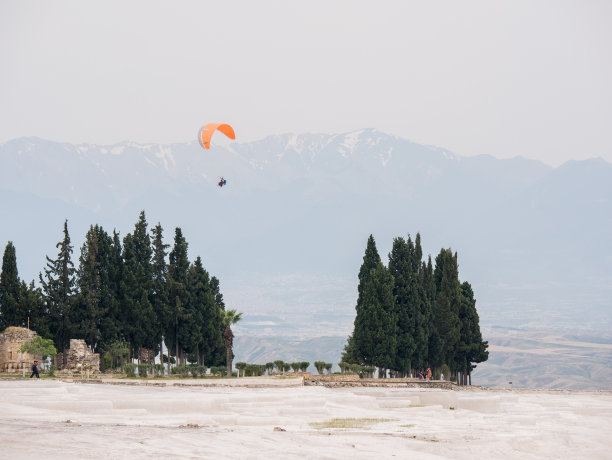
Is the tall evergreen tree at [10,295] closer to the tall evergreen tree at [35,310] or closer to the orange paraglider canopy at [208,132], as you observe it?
the tall evergreen tree at [35,310]

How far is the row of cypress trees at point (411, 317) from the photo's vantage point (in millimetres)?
71188

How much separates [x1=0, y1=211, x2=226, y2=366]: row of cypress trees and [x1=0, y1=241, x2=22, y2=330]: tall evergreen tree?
7cm

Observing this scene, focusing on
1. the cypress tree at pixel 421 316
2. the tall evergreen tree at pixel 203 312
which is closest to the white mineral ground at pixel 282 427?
the cypress tree at pixel 421 316

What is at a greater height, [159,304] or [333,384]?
[159,304]

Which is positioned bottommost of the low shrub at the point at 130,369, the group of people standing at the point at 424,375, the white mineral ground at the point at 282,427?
the white mineral ground at the point at 282,427

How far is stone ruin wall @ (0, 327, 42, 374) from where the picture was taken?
58.4 m

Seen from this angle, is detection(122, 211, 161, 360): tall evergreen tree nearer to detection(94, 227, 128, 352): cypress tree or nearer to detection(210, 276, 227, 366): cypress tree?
detection(94, 227, 128, 352): cypress tree

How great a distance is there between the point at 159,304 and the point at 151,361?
5.64 m

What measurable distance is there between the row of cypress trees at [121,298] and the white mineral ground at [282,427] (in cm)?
2099

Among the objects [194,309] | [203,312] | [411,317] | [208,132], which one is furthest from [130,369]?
[411,317]

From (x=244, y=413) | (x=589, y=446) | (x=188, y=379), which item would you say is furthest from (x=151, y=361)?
(x=589, y=446)

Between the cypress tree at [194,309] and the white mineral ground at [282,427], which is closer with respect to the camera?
the white mineral ground at [282,427]

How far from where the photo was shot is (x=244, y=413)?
34.6m

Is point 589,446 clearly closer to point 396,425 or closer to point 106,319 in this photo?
point 396,425
